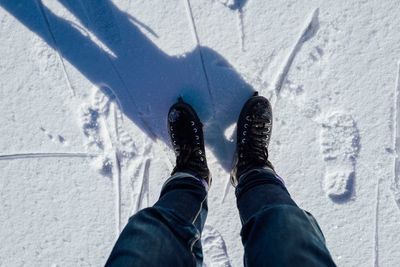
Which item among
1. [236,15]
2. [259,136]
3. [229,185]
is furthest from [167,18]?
[229,185]

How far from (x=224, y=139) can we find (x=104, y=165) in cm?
57

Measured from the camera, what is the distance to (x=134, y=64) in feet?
5.34

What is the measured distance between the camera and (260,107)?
157 centimetres

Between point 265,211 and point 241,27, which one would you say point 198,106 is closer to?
point 241,27

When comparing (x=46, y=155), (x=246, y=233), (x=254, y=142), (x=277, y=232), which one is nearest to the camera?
(x=277, y=232)

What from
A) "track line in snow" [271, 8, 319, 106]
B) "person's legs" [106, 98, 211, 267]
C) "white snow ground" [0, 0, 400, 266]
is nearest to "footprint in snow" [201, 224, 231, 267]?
"white snow ground" [0, 0, 400, 266]

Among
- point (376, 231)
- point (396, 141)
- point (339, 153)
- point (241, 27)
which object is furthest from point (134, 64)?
point (376, 231)

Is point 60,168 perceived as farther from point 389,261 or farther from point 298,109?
point 389,261

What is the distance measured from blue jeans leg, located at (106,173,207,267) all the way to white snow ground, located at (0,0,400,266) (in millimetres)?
332

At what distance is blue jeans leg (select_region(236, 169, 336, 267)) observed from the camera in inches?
40.8

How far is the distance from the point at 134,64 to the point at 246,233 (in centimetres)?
89

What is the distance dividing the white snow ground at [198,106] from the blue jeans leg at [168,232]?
1.09 feet

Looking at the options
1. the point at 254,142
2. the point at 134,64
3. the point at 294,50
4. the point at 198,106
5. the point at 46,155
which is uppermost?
the point at 294,50

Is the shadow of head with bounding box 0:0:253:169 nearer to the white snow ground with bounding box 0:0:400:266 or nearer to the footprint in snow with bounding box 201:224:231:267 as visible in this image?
the white snow ground with bounding box 0:0:400:266
